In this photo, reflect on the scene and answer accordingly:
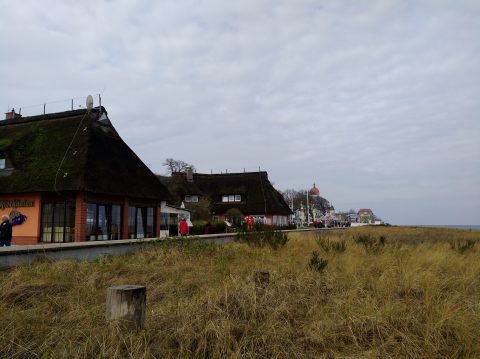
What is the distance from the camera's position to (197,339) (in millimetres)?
3895

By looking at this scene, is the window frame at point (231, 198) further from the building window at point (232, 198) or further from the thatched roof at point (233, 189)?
the thatched roof at point (233, 189)

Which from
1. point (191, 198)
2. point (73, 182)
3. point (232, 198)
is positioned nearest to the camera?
point (73, 182)

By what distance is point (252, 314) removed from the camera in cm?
464

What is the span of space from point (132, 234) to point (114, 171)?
12.9ft

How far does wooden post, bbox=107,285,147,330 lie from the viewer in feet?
12.0

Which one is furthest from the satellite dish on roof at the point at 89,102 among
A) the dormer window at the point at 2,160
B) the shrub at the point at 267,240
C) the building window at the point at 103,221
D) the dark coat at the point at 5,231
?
the shrub at the point at 267,240

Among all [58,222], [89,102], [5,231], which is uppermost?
[89,102]

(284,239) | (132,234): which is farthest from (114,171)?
(284,239)

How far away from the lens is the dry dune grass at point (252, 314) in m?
3.71

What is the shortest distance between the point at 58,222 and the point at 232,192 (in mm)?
30021

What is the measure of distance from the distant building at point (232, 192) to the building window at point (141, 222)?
19547 mm

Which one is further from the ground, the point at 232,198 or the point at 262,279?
the point at 232,198

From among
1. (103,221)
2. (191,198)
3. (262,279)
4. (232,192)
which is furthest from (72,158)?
(232,192)

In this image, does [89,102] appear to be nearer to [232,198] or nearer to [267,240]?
[267,240]
